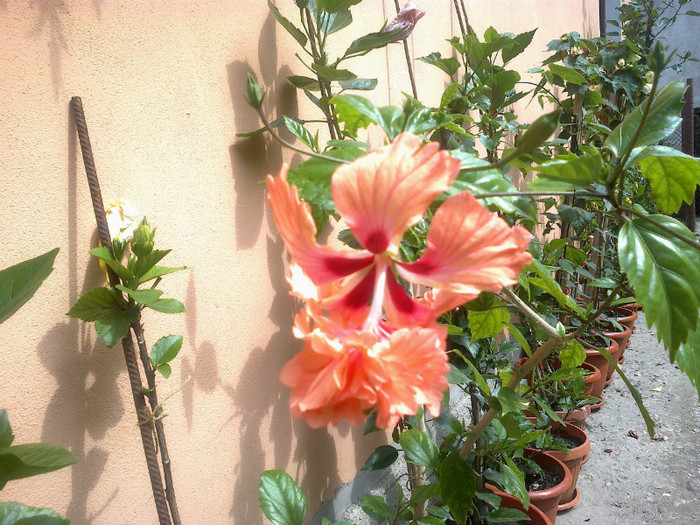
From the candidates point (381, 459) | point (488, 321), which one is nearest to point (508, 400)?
point (488, 321)

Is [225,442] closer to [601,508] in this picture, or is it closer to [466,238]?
[466,238]

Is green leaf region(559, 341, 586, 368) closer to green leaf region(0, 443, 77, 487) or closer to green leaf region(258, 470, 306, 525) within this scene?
green leaf region(258, 470, 306, 525)

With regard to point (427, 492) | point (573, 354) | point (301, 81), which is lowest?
point (427, 492)

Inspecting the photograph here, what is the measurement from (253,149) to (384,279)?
0.91 metres

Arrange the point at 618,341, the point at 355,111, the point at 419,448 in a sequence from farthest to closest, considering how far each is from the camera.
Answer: the point at 618,341
the point at 419,448
the point at 355,111

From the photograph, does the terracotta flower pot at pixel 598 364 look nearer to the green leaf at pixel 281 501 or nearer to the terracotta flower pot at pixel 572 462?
the terracotta flower pot at pixel 572 462

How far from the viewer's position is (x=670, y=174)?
0.67 m

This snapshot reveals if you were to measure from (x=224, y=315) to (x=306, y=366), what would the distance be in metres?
0.90

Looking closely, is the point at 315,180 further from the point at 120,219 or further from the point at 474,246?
the point at 120,219

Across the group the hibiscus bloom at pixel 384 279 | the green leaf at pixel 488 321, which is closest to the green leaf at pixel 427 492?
the green leaf at pixel 488 321

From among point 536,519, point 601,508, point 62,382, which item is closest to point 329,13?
point 62,382

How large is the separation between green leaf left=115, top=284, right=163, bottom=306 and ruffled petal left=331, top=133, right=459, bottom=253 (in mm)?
612

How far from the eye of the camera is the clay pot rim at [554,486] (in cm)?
172

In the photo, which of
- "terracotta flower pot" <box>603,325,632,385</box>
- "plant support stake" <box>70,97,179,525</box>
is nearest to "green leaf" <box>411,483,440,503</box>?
"plant support stake" <box>70,97,179,525</box>
